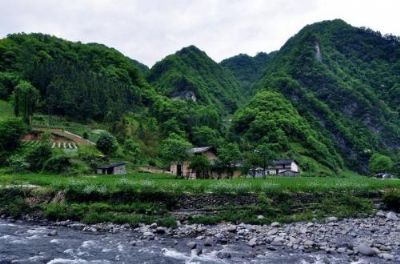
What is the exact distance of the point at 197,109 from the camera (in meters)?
146

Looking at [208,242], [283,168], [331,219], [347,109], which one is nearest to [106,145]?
[283,168]

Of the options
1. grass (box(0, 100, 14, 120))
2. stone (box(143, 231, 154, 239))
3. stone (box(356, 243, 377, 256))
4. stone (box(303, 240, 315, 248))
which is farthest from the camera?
grass (box(0, 100, 14, 120))

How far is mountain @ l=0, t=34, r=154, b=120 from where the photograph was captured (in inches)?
4006

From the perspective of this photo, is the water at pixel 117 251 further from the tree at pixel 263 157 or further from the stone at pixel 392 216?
the tree at pixel 263 157

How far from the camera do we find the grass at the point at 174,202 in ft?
113

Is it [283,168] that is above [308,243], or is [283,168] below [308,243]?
above

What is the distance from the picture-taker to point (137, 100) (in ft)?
435

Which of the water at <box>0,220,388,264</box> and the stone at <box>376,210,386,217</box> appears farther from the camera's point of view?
the stone at <box>376,210,386,217</box>

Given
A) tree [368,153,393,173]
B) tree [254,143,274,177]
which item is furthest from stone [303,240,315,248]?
tree [368,153,393,173]

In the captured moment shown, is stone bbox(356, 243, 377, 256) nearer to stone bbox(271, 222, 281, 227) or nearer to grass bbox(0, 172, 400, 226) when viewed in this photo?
stone bbox(271, 222, 281, 227)

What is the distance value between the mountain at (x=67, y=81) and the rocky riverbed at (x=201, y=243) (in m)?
71.3

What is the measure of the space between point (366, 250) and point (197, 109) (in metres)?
122

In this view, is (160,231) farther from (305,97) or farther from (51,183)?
(305,97)

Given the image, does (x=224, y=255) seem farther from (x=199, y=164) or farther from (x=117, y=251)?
(x=199, y=164)
